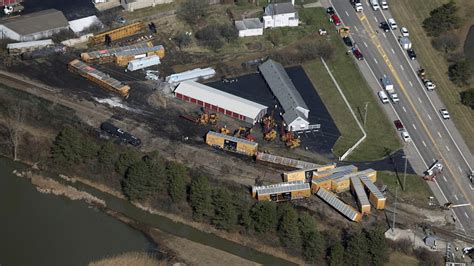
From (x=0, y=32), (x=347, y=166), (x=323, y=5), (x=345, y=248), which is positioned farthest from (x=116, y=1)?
(x=345, y=248)

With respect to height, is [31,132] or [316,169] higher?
[316,169]

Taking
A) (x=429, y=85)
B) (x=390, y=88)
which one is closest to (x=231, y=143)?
(x=390, y=88)

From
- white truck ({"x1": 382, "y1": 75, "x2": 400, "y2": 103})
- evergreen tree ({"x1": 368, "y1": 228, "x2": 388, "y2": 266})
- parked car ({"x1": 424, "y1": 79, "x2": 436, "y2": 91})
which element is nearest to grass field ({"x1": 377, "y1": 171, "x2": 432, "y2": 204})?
evergreen tree ({"x1": 368, "y1": 228, "x2": 388, "y2": 266})

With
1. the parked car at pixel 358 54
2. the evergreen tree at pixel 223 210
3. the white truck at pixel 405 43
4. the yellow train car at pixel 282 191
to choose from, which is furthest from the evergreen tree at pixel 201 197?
the white truck at pixel 405 43

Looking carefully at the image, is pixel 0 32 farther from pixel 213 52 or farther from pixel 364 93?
pixel 364 93

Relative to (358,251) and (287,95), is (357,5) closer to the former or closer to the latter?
(287,95)

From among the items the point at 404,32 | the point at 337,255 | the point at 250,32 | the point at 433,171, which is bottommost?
→ the point at 337,255

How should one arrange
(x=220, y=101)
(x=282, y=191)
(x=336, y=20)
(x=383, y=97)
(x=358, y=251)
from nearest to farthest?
1. (x=358, y=251)
2. (x=282, y=191)
3. (x=220, y=101)
4. (x=383, y=97)
5. (x=336, y=20)

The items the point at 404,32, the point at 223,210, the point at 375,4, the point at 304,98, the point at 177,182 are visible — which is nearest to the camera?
the point at 223,210
